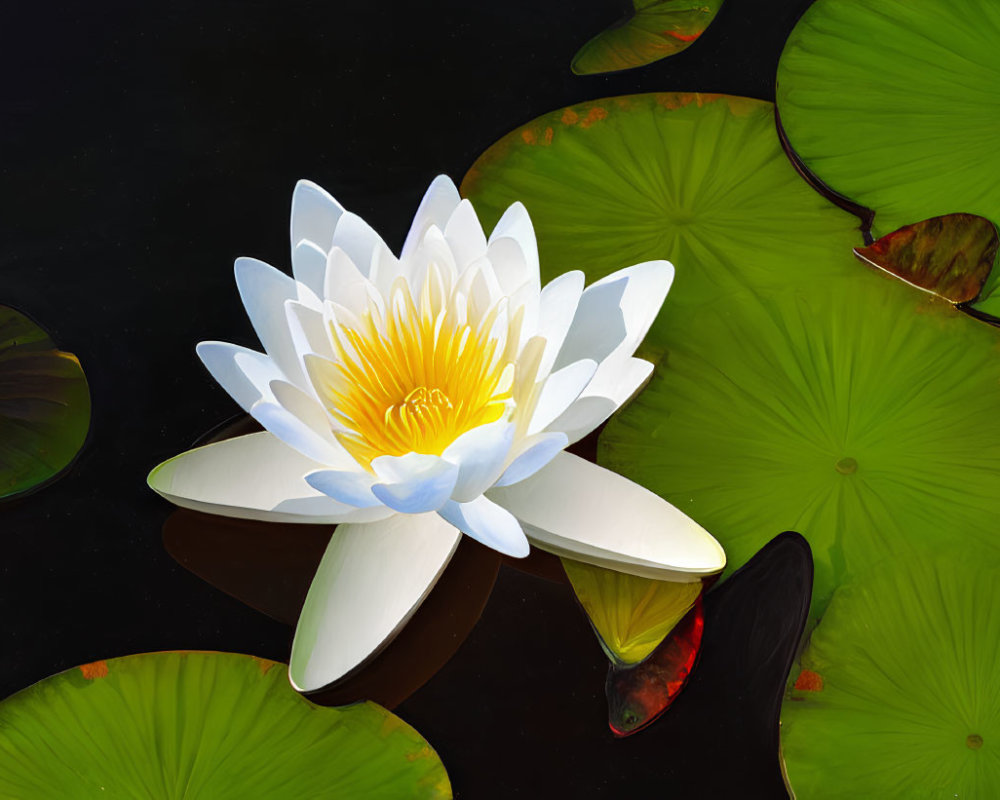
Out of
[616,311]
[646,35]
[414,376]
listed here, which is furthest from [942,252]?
[414,376]

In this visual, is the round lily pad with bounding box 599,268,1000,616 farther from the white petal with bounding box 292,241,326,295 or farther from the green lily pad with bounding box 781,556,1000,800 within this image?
the white petal with bounding box 292,241,326,295

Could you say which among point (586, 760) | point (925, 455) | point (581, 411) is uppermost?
point (581, 411)

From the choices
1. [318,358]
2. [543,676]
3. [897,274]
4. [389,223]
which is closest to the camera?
[318,358]

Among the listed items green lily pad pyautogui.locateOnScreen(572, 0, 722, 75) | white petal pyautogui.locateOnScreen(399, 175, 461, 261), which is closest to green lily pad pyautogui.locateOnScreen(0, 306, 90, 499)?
white petal pyautogui.locateOnScreen(399, 175, 461, 261)

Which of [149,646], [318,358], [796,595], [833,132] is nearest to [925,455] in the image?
[796,595]

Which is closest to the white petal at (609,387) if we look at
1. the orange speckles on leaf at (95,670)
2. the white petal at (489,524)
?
the white petal at (489,524)

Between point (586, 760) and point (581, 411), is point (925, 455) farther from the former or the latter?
point (586, 760)
